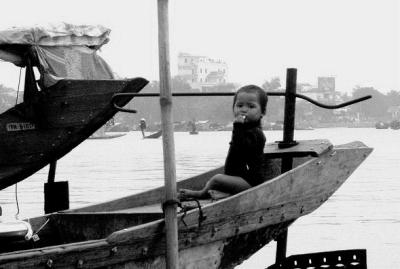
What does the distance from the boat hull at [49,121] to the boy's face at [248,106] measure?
8.59ft

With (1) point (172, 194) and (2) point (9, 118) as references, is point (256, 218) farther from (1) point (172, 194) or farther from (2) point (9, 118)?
(2) point (9, 118)

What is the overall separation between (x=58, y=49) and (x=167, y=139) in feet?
15.3

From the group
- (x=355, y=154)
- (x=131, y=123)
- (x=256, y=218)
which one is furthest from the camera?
(x=131, y=123)

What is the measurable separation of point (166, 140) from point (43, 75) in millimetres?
4232

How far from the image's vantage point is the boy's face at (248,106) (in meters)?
6.86

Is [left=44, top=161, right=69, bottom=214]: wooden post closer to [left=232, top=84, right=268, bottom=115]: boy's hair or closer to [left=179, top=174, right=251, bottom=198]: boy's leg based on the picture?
[left=179, top=174, right=251, bottom=198]: boy's leg

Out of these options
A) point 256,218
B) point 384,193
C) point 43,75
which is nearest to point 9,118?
point 43,75

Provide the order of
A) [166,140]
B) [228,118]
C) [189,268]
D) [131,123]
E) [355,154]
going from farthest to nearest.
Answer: [131,123] → [228,118] → [355,154] → [189,268] → [166,140]

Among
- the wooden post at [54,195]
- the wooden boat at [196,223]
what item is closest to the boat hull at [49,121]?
the wooden post at [54,195]

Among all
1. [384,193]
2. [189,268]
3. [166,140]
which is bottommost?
[384,193]

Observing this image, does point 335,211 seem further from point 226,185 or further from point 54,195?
point 226,185

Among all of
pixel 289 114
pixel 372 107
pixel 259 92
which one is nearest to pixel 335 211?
pixel 289 114

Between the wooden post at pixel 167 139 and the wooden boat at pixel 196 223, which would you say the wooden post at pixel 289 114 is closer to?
the wooden boat at pixel 196 223

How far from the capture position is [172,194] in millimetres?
5605
